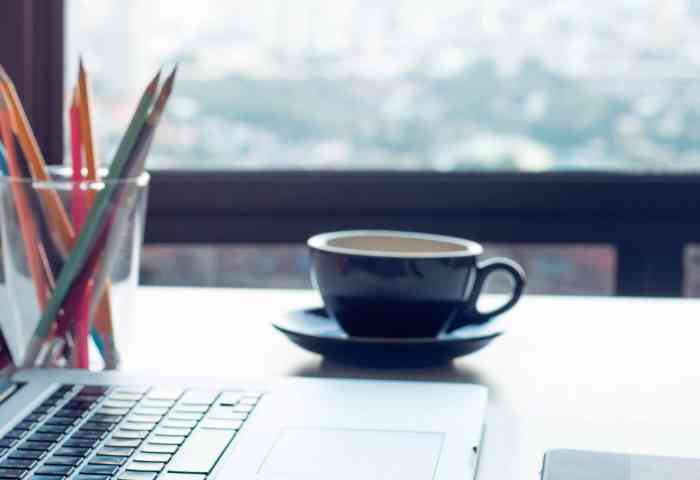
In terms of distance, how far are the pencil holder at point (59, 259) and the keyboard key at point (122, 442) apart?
18cm

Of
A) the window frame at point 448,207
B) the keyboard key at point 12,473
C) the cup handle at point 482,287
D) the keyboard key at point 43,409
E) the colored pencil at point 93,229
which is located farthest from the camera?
the window frame at point 448,207

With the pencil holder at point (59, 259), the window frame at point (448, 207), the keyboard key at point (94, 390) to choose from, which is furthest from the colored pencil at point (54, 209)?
the window frame at point (448, 207)

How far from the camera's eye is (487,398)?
2.30 ft

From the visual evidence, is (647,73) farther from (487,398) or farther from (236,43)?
(487,398)

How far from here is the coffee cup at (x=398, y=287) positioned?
777mm

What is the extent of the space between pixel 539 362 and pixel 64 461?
1.30 ft

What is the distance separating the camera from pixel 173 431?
579 mm

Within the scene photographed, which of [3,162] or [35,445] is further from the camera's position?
[3,162]

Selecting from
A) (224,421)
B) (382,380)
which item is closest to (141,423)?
(224,421)

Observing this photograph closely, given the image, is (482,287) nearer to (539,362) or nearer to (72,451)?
(539,362)

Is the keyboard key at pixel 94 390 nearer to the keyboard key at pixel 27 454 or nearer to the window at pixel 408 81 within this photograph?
the keyboard key at pixel 27 454

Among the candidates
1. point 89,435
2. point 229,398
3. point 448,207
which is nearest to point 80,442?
point 89,435

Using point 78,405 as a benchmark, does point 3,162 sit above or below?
above

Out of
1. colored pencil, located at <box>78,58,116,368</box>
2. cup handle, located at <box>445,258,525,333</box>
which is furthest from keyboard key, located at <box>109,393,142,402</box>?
cup handle, located at <box>445,258,525,333</box>
